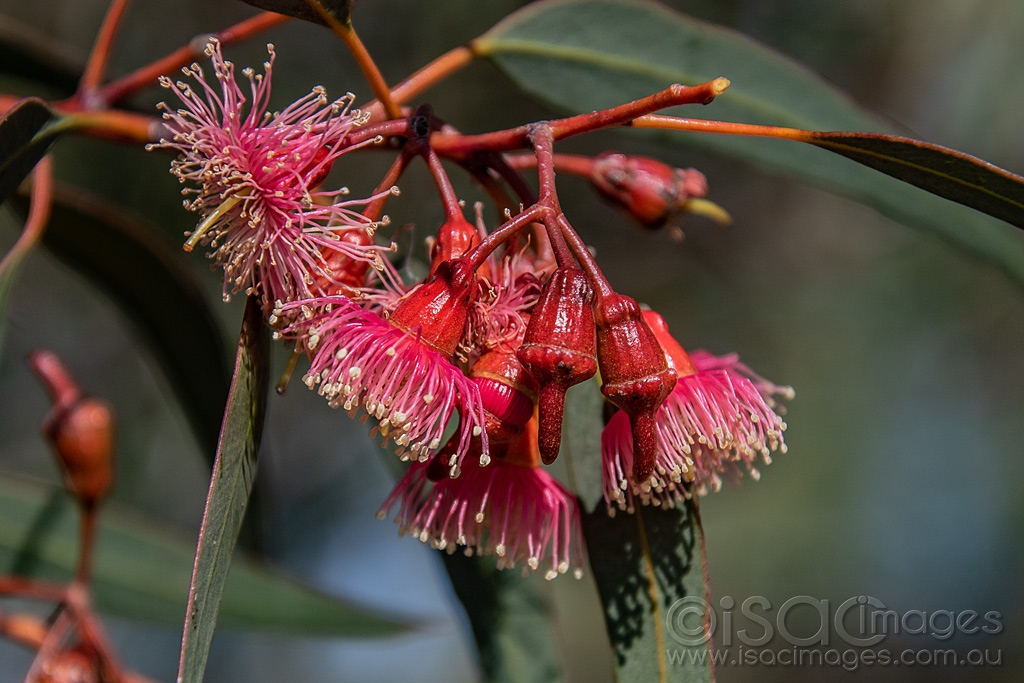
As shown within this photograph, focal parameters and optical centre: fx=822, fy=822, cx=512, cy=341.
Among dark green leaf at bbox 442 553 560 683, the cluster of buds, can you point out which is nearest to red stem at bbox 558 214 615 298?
the cluster of buds

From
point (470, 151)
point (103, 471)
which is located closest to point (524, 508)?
point (470, 151)

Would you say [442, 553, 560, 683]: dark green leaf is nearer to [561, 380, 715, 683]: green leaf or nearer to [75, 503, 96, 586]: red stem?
[561, 380, 715, 683]: green leaf

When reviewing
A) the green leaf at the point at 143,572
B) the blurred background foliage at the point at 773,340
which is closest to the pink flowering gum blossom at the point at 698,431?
the green leaf at the point at 143,572

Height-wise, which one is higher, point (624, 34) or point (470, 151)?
point (624, 34)

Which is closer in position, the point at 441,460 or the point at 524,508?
the point at 441,460

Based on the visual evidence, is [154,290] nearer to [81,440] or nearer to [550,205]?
[81,440]

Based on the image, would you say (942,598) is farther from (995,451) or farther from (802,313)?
(802,313)
